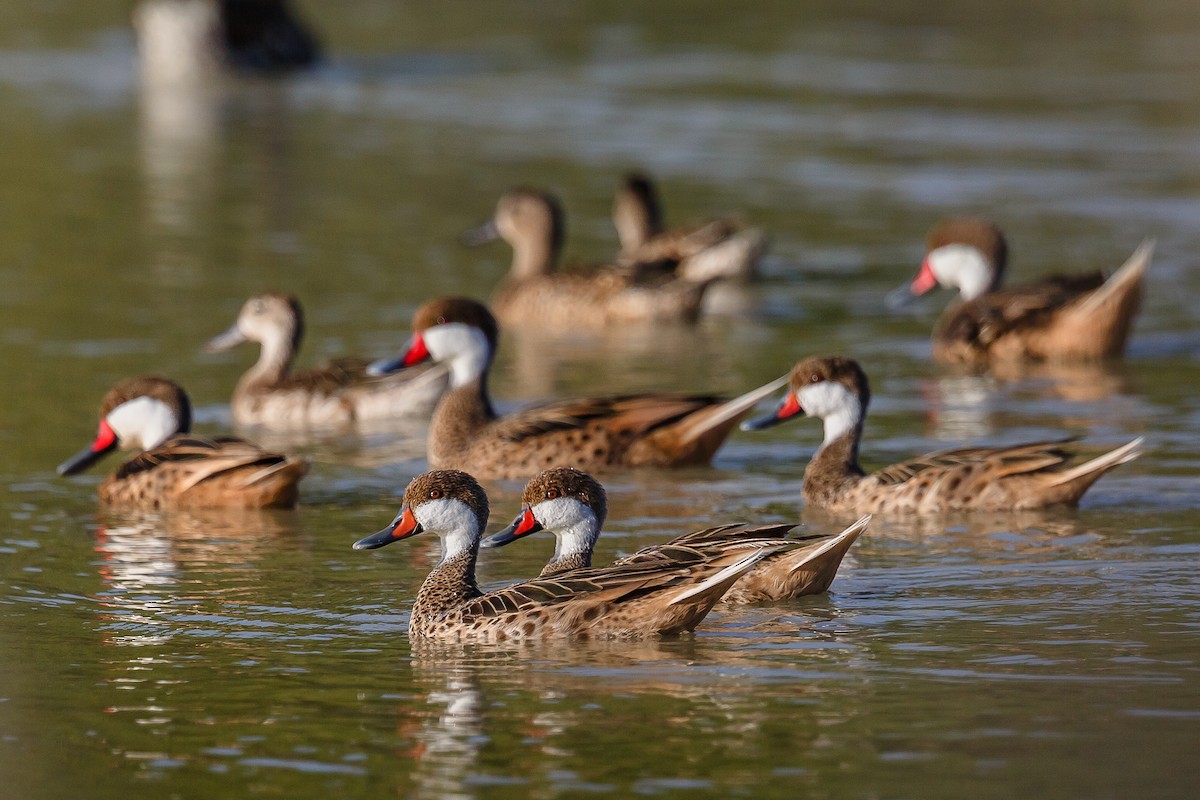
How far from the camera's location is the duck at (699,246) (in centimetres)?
1931

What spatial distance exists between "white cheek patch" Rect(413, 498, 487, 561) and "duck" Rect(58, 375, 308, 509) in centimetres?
239

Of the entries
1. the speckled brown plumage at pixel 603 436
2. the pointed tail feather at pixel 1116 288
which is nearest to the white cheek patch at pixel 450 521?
the speckled brown plumage at pixel 603 436

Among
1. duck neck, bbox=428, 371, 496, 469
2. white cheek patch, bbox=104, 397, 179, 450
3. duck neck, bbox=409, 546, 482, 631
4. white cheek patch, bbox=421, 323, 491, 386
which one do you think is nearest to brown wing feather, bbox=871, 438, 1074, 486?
duck neck, bbox=428, 371, 496, 469

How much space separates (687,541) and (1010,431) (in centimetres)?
503

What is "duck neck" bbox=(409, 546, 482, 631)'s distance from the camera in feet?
28.8

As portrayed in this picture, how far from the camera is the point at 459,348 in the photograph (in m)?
13.2

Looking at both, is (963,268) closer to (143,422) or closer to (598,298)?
(598,298)

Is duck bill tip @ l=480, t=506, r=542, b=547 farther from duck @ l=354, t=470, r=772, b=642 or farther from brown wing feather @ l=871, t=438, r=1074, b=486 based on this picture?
brown wing feather @ l=871, t=438, r=1074, b=486

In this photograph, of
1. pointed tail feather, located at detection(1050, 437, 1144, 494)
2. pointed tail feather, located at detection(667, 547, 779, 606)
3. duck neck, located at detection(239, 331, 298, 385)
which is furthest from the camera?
duck neck, located at detection(239, 331, 298, 385)

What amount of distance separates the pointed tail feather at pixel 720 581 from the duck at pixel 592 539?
49 centimetres

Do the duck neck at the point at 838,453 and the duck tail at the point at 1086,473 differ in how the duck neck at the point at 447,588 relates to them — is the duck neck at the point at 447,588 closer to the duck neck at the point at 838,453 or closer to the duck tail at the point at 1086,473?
the duck neck at the point at 838,453

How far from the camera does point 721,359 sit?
645 inches

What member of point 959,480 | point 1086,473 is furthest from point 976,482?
point 1086,473

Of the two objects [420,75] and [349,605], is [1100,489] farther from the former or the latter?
[420,75]
